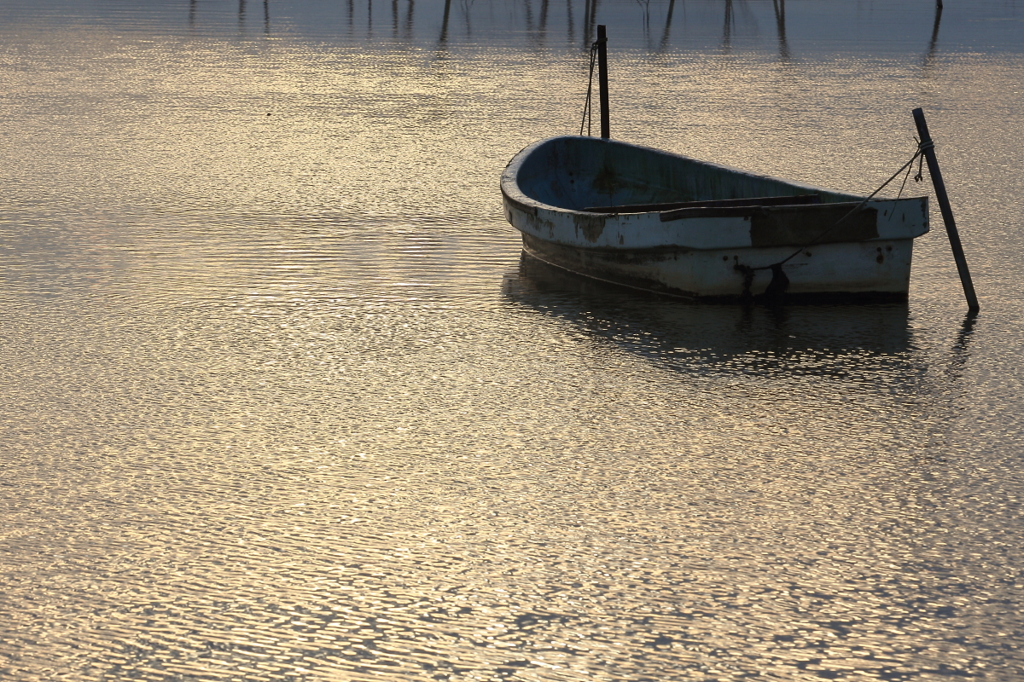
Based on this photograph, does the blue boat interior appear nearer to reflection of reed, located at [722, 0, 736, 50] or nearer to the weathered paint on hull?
the weathered paint on hull

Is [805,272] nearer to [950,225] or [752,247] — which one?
[752,247]

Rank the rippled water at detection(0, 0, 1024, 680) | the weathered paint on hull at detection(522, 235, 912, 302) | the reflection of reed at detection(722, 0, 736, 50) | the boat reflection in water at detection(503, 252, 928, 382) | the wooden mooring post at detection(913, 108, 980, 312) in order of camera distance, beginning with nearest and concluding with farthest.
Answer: the rippled water at detection(0, 0, 1024, 680)
the boat reflection in water at detection(503, 252, 928, 382)
the wooden mooring post at detection(913, 108, 980, 312)
the weathered paint on hull at detection(522, 235, 912, 302)
the reflection of reed at detection(722, 0, 736, 50)

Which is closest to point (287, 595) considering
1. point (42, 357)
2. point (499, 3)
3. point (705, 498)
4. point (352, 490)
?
point (352, 490)

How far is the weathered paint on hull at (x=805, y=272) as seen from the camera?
26.1 ft

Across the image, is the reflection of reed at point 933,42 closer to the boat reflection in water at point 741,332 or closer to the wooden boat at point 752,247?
the wooden boat at point 752,247

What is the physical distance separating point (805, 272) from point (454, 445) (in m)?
3.29

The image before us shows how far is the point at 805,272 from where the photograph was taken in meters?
8.00

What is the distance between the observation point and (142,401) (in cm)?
610

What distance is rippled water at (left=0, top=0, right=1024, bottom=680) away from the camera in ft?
12.8

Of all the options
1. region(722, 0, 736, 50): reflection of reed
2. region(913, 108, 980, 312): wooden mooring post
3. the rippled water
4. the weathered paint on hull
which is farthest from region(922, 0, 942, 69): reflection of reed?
the weathered paint on hull

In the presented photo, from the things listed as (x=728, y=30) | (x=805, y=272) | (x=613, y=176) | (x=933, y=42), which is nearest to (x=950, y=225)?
(x=805, y=272)

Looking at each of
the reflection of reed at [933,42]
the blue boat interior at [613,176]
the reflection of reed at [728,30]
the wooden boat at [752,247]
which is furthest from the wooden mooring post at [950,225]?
the reflection of reed at [728,30]

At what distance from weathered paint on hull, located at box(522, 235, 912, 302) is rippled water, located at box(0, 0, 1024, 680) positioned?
161 mm

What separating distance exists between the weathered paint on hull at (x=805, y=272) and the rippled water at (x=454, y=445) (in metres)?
0.16
